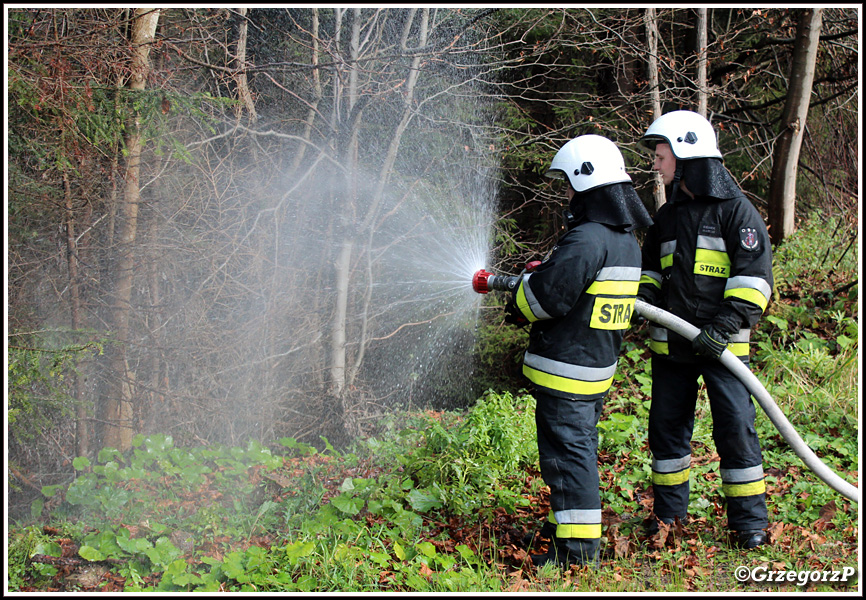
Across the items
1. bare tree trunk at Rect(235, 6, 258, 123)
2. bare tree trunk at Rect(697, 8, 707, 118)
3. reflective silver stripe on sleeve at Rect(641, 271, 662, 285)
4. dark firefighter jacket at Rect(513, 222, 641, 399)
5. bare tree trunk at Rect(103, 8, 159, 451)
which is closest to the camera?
dark firefighter jacket at Rect(513, 222, 641, 399)

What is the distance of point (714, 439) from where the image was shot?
12.4 ft

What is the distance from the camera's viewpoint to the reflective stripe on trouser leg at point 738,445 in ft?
12.1

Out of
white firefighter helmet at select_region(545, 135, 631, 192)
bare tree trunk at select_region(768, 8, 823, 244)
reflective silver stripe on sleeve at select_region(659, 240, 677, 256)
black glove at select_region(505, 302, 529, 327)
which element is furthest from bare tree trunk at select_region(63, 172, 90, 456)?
bare tree trunk at select_region(768, 8, 823, 244)

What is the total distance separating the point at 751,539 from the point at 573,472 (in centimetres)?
119

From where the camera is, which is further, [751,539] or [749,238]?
[751,539]

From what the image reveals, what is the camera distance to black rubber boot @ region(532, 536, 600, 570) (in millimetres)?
3506

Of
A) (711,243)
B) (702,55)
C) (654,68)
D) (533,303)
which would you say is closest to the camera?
(533,303)

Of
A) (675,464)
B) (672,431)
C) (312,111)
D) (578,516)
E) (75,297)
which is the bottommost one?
(578,516)

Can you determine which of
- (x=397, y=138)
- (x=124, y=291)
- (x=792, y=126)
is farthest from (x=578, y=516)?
(x=792, y=126)

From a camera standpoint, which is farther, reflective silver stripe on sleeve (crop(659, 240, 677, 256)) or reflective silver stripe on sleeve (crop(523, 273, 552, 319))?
reflective silver stripe on sleeve (crop(659, 240, 677, 256))

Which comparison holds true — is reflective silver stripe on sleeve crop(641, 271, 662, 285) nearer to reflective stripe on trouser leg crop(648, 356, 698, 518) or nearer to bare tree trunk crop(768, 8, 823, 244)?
reflective stripe on trouser leg crop(648, 356, 698, 518)

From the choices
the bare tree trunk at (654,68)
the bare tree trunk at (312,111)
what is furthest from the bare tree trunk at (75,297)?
the bare tree trunk at (654,68)

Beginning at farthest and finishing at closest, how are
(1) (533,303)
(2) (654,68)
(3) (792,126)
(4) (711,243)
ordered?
(3) (792,126) → (2) (654,68) → (4) (711,243) → (1) (533,303)

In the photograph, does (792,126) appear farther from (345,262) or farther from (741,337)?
(345,262)
